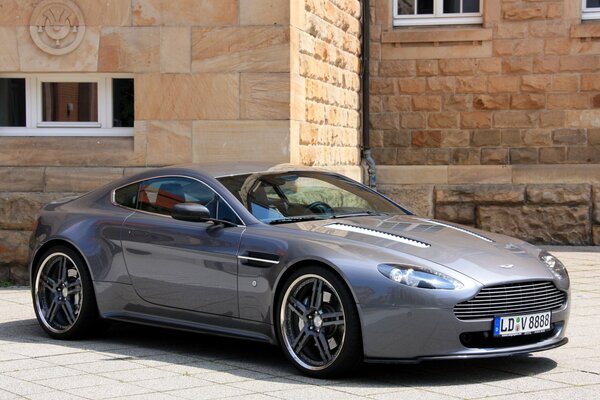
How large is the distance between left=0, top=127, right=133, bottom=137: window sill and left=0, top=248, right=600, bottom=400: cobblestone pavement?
3504 millimetres

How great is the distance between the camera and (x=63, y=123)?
12.2 meters

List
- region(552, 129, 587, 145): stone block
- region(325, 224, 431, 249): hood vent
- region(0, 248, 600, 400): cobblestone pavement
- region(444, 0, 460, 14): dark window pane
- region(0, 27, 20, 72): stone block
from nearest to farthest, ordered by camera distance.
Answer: region(0, 248, 600, 400): cobblestone pavement, region(325, 224, 431, 249): hood vent, region(0, 27, 20, 72): stone block, region(552, 129, 587, 145): stone block, region(444, 0, 460, 14): dark window pane

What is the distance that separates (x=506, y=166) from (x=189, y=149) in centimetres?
518

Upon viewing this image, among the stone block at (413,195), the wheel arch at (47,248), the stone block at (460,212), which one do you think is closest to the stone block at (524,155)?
the stone block at (460,212)

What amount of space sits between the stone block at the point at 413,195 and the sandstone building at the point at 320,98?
0.7 inches

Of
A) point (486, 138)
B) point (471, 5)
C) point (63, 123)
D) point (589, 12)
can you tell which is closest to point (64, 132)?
point (63, 123)

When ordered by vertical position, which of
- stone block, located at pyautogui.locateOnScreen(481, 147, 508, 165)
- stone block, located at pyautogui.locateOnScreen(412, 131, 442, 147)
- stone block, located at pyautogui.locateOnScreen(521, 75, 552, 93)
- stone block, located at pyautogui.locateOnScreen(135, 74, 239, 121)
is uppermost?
stone block, located at pyautogui.locateOnScreen(521, 75, 552, 93)

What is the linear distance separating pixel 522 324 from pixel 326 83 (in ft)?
22.7

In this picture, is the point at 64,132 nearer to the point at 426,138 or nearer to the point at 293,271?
the point at 426,138

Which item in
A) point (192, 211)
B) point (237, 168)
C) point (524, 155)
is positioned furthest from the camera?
point (524, 155)

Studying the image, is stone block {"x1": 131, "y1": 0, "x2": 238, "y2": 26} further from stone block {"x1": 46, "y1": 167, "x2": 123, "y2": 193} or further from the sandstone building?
stone block {"x1": 46, "y1": 167, "x2": 123, "y2": 193}

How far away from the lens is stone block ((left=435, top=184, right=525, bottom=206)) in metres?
15.2

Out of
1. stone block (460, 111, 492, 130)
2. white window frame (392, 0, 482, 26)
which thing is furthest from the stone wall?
stone block (460, 111, 492, 130)

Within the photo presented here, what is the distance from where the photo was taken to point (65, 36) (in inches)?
470
